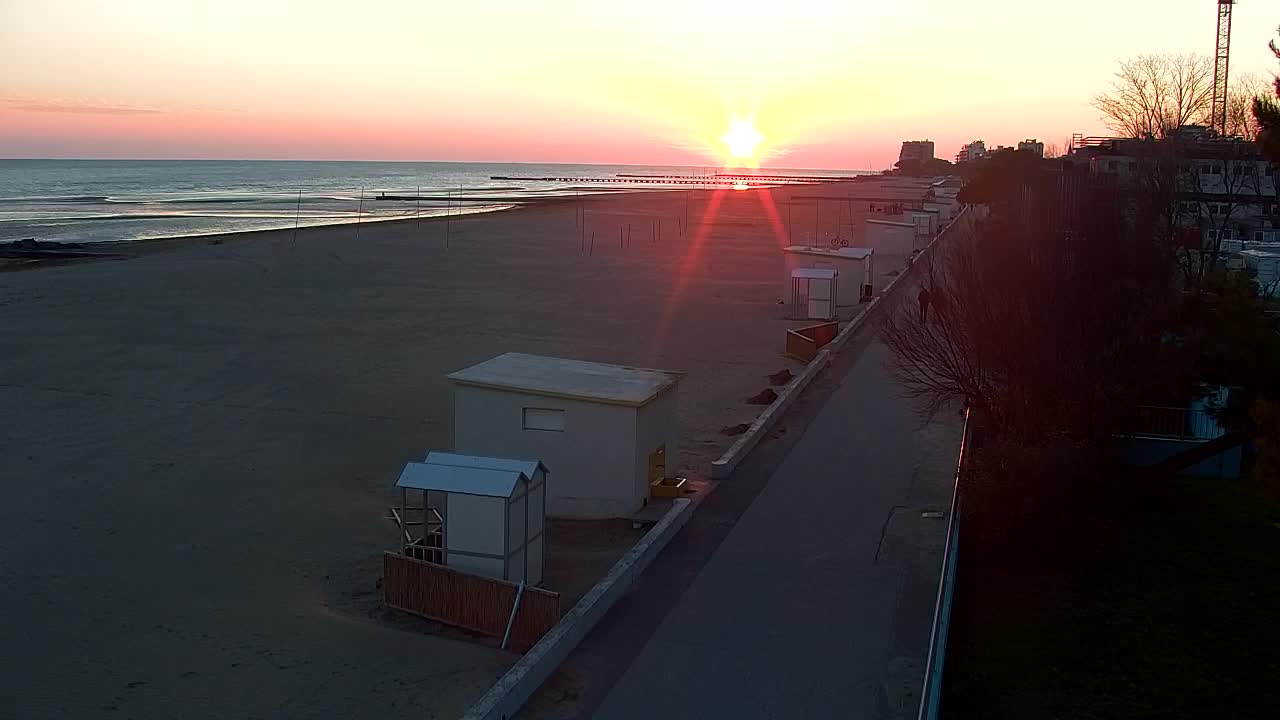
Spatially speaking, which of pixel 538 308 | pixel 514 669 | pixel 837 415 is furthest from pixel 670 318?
pixel 514 669

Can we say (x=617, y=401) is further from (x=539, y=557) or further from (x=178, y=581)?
(x=178, y=581)

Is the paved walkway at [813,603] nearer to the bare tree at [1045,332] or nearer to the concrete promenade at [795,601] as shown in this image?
the concrete promenade at [795,601]

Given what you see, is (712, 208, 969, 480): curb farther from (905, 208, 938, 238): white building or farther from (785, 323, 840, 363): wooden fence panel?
(905, 208, 938, 238): white building

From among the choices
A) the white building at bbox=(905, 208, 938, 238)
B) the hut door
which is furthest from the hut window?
the white building at bbox=(905, 208, 938, 238)

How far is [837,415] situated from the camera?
19.6 m

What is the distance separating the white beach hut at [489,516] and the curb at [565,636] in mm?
1048

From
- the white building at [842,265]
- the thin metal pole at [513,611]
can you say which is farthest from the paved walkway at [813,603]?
the white building at [842,265]

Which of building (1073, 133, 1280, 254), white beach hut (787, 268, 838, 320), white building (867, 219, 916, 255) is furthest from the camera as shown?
white building (867, 219, 916, 255)

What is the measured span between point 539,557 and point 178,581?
13.7 ft

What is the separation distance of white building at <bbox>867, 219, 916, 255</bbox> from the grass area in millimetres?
38079

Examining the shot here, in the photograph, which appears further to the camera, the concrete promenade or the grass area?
the grass area

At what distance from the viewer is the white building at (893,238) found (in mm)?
53656

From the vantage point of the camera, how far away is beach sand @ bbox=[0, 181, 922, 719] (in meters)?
10.7

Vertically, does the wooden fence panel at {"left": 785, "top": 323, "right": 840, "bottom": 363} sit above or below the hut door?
above
